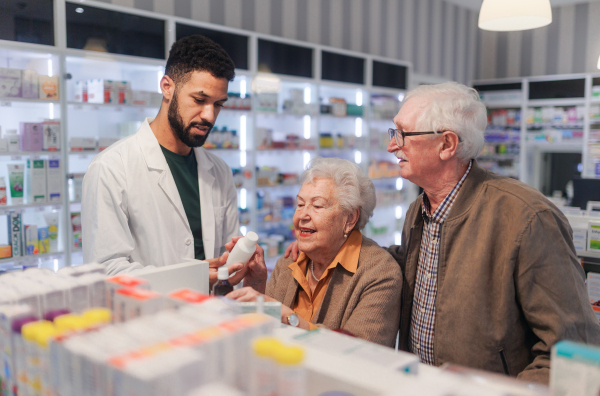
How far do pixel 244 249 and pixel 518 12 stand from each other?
2.79m

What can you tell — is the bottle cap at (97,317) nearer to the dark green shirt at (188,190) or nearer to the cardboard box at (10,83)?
the dark green shirt at (188,190)

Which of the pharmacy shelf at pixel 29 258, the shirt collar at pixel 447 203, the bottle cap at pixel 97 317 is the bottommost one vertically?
the pharmacy shelf at pixel 29 258

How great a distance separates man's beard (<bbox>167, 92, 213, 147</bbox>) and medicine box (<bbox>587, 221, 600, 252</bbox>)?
7.62 feet

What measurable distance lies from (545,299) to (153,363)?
1.29 m

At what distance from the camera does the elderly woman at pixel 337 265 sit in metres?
1.86

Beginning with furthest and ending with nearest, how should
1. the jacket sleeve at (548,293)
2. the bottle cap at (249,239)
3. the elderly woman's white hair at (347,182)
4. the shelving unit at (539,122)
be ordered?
1. the shelving unit at (539,122)
2. the elderly woman's white hair at (347,182)
3. the bottle cap at (249,239)
4. the jacket sleeve at (548,293)

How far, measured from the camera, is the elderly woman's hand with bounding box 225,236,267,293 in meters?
1.87

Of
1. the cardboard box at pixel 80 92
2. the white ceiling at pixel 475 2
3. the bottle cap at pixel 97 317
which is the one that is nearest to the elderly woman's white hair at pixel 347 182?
the bottle cap at pixel 97 317

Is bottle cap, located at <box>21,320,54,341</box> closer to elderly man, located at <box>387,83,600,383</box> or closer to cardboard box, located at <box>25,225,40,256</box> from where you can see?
elderly man, located at <box>387,83,600,383</box>

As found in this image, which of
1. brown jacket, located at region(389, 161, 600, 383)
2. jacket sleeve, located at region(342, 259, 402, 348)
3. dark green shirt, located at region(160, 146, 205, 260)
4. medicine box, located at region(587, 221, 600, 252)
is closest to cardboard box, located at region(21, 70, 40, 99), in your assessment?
dark green shirt, located at region(160, 146, 205, 260)

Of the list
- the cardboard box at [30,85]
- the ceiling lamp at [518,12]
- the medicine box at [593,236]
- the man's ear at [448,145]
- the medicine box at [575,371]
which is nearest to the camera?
the medicine box at [575,371]

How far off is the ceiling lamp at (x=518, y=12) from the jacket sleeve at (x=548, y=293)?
2.28m

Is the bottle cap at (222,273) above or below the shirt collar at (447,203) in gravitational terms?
below

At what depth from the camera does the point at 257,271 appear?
1.91m
